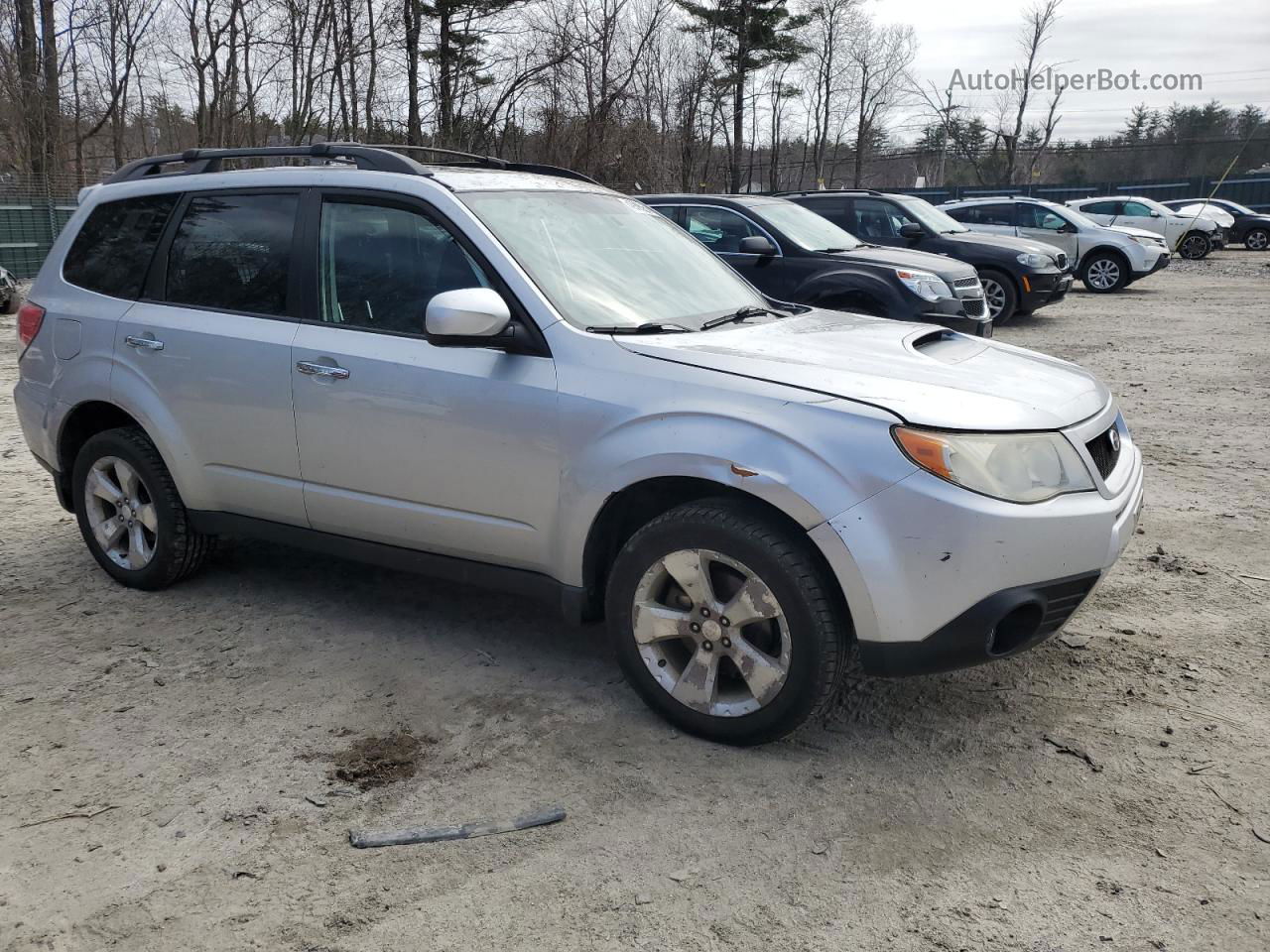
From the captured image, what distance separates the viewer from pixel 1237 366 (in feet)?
35.0

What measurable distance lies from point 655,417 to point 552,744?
1.09 m

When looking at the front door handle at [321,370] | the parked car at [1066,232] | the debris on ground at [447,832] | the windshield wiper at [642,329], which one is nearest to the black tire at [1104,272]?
the parked car at [1066,232]

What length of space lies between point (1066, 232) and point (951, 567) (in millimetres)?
17723

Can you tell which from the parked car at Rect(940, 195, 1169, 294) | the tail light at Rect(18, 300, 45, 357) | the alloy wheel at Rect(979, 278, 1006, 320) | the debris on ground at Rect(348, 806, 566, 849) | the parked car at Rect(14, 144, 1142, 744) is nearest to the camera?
the debris on ground at Rect(348, 806, 566, 849)

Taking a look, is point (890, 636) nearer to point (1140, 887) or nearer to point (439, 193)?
point (1140, 887)

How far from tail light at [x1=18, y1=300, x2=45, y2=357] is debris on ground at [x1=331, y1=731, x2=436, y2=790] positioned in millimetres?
2778

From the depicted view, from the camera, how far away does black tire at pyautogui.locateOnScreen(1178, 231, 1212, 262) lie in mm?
26219

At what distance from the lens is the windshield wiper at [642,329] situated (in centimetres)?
359

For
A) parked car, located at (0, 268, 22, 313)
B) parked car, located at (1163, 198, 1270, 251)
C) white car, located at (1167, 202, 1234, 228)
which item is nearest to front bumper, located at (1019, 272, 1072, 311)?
parked car, located at (0, 268, 22, 313)

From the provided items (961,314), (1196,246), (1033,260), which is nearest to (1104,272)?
(1033,260)

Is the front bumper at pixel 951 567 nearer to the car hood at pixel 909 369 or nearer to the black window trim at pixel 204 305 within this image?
the car hood at pixel 909 369

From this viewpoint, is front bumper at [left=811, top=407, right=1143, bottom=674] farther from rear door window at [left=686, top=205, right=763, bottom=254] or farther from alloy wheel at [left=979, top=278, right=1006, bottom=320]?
alloy wheel at [left=979, top=278, right=1006, bottom=320]

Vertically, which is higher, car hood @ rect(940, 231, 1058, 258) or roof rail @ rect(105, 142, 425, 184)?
roof rail @ rect(105, 142, 425, 184)

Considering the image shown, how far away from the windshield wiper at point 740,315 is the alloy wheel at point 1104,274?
55.2ft
